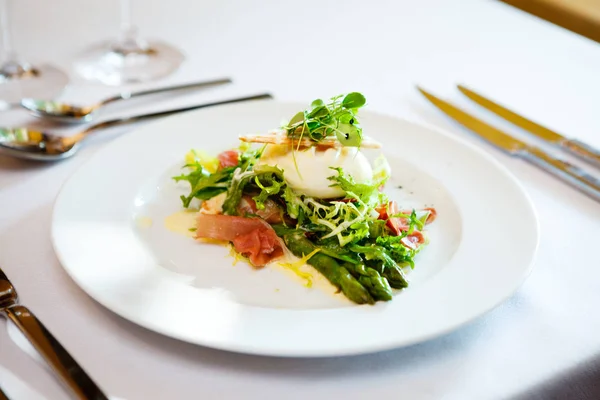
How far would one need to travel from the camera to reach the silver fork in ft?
4.04

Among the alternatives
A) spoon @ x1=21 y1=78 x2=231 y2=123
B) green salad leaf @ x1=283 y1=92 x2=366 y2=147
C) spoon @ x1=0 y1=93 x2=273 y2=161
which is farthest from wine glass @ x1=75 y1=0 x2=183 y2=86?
green salad leaf @ x1=283 y1=92 x2=366 y2=147

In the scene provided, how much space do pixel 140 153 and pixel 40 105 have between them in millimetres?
527

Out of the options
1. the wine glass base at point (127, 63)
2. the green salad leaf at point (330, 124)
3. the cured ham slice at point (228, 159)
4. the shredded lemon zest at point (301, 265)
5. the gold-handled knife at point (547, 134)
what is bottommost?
the wine glass base at point (127, 63)

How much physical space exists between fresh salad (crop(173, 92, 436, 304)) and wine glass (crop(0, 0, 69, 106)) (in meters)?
0.93

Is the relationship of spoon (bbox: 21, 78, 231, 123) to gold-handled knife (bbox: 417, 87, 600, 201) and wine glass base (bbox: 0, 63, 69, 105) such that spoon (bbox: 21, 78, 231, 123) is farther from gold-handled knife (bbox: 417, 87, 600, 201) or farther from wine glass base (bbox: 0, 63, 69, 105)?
gold-handled knife (bbox: 417, 87, 600, 201)

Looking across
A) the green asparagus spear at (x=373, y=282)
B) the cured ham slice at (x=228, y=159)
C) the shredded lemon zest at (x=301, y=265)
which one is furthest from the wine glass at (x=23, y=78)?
the green asparagus spear at (x=373, y=282)

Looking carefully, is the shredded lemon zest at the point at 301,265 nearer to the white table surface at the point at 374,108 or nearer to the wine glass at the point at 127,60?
the white table surface at the point at 374,108

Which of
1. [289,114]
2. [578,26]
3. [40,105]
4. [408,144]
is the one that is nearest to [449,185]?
[408,144]

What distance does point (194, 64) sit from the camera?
9.32 ft

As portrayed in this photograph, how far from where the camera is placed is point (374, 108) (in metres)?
2.57

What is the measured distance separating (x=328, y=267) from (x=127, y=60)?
1.68m

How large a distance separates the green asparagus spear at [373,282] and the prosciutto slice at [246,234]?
0.80 ft

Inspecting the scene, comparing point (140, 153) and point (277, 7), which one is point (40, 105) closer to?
point (140, 153)

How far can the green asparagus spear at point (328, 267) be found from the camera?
1.50 metres
